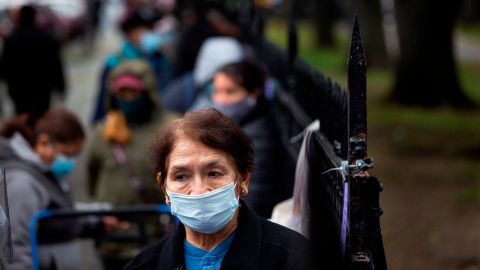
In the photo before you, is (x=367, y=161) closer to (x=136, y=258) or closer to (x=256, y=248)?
(x=256, y=248)

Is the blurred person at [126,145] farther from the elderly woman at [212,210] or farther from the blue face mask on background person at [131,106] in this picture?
the elderly woman at [212,210]

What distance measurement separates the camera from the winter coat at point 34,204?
174 inches

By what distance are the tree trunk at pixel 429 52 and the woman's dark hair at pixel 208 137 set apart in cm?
1305

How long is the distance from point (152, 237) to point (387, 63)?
18.4 metres

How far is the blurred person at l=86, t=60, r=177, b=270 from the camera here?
5.83 meters

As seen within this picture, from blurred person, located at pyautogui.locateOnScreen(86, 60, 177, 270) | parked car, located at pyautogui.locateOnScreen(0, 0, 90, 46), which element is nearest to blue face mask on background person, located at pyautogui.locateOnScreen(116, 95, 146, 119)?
blurred person, located at pyautogui.locateOnScreen(86, 60, 177, 270)

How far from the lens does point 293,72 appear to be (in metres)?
5.32

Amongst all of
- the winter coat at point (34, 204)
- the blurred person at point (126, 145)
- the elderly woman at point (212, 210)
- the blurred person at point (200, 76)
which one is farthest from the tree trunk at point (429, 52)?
the elderly woman at point (212, 210)

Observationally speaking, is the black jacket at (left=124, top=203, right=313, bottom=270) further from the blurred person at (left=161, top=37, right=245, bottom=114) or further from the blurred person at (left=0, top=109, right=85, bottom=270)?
Result: the blurred person at (left=161, top=37, right=245, bottom=114)

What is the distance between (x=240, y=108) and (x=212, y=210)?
8.64 ft

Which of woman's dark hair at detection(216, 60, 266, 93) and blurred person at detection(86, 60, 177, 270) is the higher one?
woman's dark hair at detection(216, 60, 266, 93)

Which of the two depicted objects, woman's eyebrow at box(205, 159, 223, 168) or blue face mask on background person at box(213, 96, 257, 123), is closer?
woman's eyebrow at box(205, 159, 223, 168)

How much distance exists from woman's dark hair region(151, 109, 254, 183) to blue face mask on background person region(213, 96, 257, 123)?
234 centimetres

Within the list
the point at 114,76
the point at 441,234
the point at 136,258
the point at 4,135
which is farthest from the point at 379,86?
the point at 136,258
